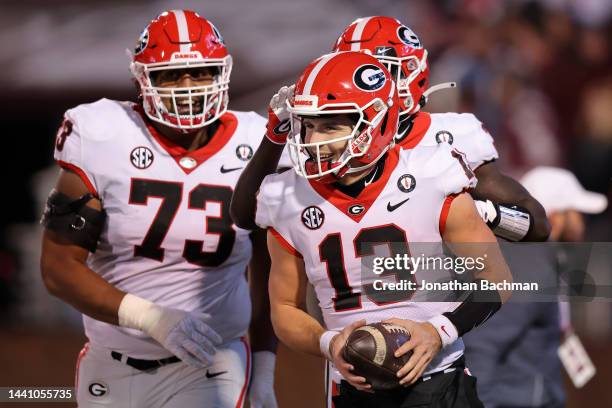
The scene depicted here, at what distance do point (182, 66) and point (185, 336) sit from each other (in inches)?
33.8

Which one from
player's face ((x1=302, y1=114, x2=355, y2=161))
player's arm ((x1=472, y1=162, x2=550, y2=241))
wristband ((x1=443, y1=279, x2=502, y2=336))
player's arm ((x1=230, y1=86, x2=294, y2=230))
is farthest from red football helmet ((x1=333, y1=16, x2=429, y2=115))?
wristband ((x1=443, y1=279, x2=502, y2=336))

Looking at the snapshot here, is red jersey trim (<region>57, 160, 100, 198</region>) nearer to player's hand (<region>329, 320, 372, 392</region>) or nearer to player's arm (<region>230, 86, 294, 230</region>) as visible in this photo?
player's arm (<region>230, 86, 294, 230</region>)

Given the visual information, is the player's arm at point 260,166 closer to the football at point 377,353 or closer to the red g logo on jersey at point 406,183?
the red g logo on jersey at point 406,183

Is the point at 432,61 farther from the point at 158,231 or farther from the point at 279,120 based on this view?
the point at 279,120

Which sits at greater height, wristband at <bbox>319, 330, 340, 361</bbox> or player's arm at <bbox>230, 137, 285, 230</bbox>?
player's arm at <bbox>230, 137, 285, 230</bbox>

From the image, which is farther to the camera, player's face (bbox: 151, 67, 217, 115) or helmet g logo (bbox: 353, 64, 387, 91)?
player's face (bbox: 151, 67, 217, 115)

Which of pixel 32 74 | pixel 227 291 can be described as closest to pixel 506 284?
pixel 227 291

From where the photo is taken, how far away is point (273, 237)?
124 inches

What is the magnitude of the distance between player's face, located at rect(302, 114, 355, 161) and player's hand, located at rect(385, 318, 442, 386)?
0.47m

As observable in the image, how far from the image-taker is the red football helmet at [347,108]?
3018 millimetres

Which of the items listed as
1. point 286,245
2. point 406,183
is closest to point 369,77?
point 406,183

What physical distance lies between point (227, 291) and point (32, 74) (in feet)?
14.3

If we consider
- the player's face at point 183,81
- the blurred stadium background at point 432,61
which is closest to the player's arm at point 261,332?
the player's face at point 183,81

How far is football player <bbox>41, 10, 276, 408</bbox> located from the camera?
11.9 ft
